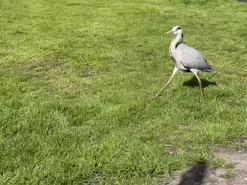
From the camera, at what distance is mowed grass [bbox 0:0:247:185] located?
14.4 ft

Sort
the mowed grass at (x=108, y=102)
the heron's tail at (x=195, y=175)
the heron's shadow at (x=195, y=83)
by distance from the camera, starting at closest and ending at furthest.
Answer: the heron's tail at (x=195, y=175) → the mowed grass at (x=108, y=102) → the heron's shadow at (x=195, y=83)

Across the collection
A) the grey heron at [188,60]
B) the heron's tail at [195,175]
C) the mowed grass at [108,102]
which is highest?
the grey heron at [188,60]

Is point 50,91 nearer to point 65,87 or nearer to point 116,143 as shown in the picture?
point 65,87

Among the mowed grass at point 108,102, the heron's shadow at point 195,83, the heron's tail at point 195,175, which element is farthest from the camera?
the heron's shadow at point 195,83

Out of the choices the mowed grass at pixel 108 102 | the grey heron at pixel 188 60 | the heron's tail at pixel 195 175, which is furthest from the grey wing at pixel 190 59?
the heron's tail at pixel 195 175

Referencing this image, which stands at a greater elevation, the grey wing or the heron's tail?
the grey wing

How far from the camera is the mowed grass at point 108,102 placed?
439 cm

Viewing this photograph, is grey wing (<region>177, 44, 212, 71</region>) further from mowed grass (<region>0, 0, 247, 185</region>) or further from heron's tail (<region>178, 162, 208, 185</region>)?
heron's tail (<region>178, 162, 208, 185</region>)

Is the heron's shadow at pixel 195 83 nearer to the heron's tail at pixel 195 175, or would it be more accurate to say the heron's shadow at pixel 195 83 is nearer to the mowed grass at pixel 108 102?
the mowed grass at pixel 108 102

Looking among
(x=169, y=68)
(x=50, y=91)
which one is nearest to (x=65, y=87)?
(x=50, y=91)

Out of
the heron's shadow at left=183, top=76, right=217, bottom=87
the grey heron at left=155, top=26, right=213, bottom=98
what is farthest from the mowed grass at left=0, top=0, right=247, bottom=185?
the grey heron at left=155, top=26, right=213, bottom=98

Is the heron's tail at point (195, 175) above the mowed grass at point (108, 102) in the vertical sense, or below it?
below

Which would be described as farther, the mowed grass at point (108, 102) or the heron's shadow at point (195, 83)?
the heron's shadow at point (195, 83)

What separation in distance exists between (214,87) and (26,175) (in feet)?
13.8
